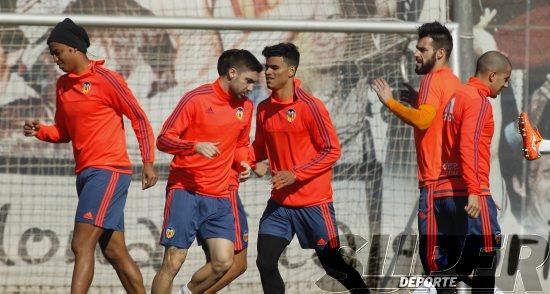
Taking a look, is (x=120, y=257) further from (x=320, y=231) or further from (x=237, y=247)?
(x=320, y=231)

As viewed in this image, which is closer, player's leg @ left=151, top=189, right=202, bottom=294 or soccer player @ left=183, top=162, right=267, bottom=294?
player's leg @ left=151, top=189, right=202, bottom=294

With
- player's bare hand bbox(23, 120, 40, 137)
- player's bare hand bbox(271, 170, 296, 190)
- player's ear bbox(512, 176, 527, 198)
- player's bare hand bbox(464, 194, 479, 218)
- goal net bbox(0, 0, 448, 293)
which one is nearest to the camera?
player's bare hand bbox(464, 194, 479, 218)

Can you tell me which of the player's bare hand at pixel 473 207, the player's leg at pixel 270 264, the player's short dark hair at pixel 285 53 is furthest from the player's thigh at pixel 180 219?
the player's bare hand at pixel 473 207

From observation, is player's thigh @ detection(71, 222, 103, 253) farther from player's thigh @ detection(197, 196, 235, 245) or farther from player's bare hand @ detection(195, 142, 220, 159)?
player's bare hand @ detection(195, 142, 220, 159)

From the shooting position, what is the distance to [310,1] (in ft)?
34.9

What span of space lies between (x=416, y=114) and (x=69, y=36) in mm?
2555

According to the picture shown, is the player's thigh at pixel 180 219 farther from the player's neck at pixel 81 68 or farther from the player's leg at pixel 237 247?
the player's neck at pixel 81 68

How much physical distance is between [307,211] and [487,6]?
3698 mm

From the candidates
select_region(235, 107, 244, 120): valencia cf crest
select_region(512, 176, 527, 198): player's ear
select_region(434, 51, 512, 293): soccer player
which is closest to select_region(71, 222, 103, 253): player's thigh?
select_region(235, 107, 244, 120): valencia cf crest

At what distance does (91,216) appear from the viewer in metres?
7.90

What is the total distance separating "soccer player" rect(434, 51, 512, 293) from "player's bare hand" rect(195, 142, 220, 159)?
5.44 ft

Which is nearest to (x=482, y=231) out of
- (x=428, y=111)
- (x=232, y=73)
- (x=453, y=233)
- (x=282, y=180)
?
(x=453, y=233)

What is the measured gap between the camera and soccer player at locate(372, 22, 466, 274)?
797 cm

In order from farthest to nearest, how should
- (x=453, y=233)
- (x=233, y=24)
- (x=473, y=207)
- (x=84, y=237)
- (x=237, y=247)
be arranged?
(x=233, y=24) → (x=237, y=247) → (x=453, y=233) → (x=84, y=237) → (x=473, y=207)
